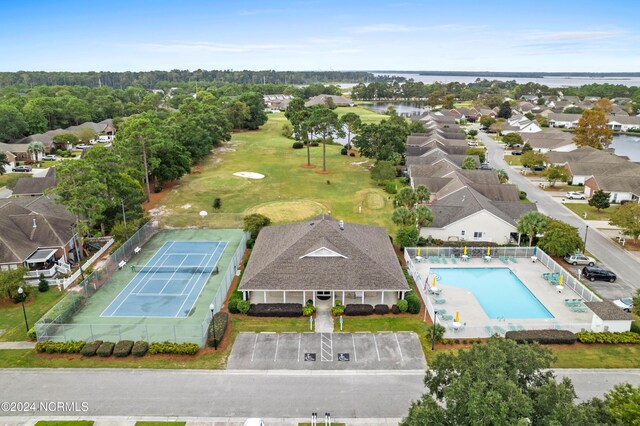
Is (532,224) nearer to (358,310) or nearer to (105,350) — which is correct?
(358,310)

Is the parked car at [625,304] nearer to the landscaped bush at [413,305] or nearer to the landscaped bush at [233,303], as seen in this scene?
the landscaped bush at [413,305]

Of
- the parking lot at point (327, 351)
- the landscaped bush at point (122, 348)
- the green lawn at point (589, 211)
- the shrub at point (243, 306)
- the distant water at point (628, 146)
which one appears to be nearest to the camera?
the parking lot at point (327, 351)

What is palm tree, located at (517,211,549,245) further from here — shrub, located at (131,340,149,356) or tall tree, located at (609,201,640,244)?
shrub, located at (131,340,149,356)

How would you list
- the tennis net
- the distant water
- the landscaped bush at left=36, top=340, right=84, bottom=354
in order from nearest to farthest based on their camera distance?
the landscaped bush at left=36, top=340, right=84, bottom=354 → the tennis net → the distant water

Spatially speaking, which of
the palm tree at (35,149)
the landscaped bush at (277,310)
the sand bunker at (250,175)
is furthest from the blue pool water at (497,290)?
the palm tree at (35,149)

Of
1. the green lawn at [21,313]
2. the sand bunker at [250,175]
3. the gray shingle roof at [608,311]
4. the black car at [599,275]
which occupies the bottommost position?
the green lawn at [21,313]

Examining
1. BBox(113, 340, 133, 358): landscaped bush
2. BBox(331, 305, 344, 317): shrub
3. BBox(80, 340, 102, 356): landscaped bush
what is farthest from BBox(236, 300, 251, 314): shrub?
BBox(80, 340, 102, 356): landscaped bush

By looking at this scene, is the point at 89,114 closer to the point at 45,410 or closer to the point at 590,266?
the point at 45,410

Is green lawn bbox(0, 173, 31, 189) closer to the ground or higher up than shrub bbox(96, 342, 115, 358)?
higher up
